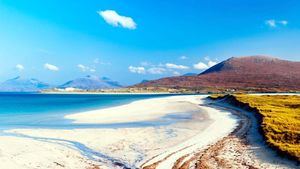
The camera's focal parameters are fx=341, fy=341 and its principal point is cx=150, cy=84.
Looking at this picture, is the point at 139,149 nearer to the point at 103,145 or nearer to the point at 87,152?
the point at 103,145

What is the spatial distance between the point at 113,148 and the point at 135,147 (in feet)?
6.41

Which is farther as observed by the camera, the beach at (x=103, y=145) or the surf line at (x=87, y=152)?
the beach at (x=103, y=145)

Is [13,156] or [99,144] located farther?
[99,144]

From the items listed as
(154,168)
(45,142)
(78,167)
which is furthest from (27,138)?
(154,168)

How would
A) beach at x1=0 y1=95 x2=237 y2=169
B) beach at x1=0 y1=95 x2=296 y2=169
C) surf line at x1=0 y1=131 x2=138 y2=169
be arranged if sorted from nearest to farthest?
beach at x1=0 y1=95 x2=296 y2=169 < surf line at x1=0 y1=131 x2=138 y2=169 < beach at x1=0 y1=95 x2=237 y2=169

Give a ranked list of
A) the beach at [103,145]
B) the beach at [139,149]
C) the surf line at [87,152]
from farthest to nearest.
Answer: the beach at [103,145] → the surf line at [87,152] → the beach at [139,149]

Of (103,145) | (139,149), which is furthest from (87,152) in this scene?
(139,149)

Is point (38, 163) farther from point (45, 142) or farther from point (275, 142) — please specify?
point (275, 142)

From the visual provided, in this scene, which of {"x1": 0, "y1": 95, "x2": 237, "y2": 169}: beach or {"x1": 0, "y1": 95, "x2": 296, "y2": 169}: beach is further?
{"x1": 0, "y1": 95, "x2": 237, "y2": 169}: beach

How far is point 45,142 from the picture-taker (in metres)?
32.7

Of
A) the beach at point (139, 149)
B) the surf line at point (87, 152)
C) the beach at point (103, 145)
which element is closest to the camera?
the beach at point (139, 149)

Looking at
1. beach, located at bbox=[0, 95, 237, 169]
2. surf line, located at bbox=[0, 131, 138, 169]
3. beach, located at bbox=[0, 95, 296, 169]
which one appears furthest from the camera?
beach, located at bbox=[0, 95, 237, 169]

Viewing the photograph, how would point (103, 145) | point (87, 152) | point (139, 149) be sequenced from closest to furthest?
point (87, 152) → point (139, 149) → point (103, 145)

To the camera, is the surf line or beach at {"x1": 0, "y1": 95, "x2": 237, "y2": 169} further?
beach at {"x1": 0, "y1": 95, "x2": 237, "y2": 169}
